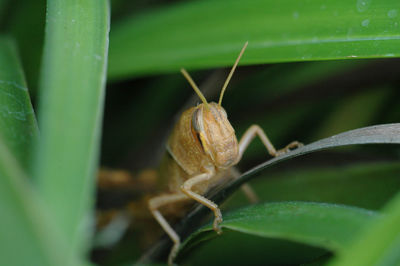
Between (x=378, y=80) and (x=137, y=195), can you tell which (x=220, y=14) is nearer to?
(x=378, y=80)

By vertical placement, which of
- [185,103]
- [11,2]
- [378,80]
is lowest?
[378,80]

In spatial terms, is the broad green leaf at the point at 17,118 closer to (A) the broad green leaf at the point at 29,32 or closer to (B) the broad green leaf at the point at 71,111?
(B) the broad green leaf at the point at 71,111

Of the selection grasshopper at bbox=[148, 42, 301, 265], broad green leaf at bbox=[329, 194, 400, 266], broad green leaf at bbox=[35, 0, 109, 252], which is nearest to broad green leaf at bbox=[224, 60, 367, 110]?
grasshopper at bbox=[148, 42, 301, 265]

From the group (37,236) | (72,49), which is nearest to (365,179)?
(72,49)

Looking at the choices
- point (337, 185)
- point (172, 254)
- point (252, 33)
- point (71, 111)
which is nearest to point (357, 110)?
point (337, 185)

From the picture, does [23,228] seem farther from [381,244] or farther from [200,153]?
[200,153]
